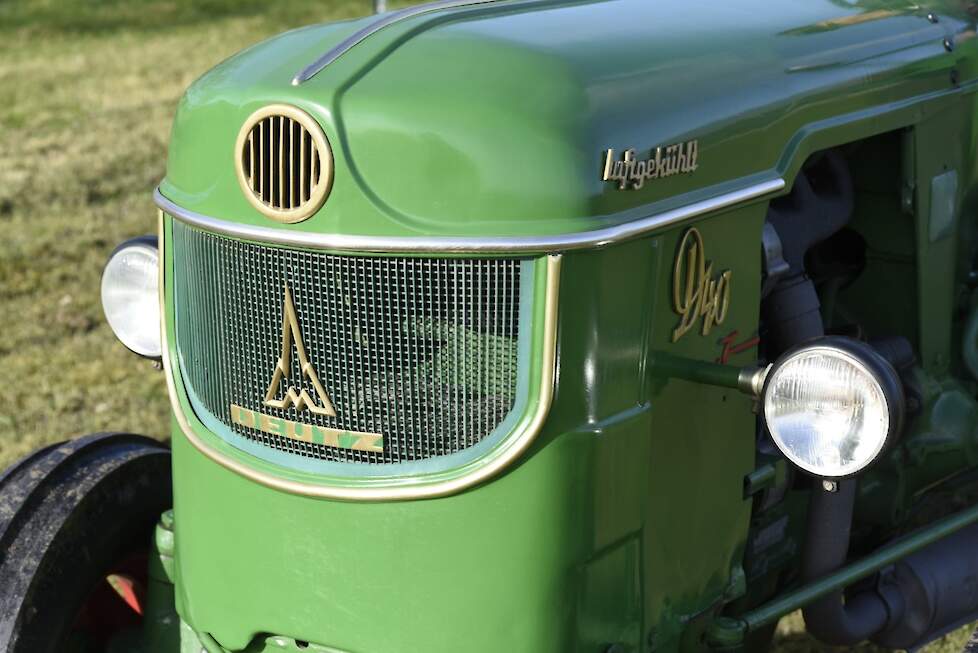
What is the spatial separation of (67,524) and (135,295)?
497 millimetres

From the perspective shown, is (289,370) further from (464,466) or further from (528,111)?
(528,111)

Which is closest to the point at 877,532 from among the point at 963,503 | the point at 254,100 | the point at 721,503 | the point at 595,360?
the point at 963,503

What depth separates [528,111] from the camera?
7.84 feet

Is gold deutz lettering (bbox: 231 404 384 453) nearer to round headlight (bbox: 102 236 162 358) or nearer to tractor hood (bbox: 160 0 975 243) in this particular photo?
tractor hood (bbox: 160 0 975 243)

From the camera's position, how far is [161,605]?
10.5 feet

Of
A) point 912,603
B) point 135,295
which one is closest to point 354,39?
point 135,295

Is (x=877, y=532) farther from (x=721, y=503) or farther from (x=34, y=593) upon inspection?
(x=34, y=593)

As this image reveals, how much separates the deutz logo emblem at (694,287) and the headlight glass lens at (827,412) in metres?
0.19

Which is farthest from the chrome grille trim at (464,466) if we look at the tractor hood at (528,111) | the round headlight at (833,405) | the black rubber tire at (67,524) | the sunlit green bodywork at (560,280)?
the black rubber tire at (67,524)

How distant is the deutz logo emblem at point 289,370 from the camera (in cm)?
253

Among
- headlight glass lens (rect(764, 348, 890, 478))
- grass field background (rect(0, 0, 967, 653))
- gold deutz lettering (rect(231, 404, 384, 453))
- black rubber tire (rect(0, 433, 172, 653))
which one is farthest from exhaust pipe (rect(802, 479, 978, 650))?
black rubber tire (rect(0, 433, 172, 653))

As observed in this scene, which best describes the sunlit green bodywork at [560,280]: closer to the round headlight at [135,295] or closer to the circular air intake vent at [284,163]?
the circular air intake vent at [284,163]

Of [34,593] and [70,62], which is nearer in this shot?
[34,593]

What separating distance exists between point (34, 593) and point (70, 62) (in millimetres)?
8899
